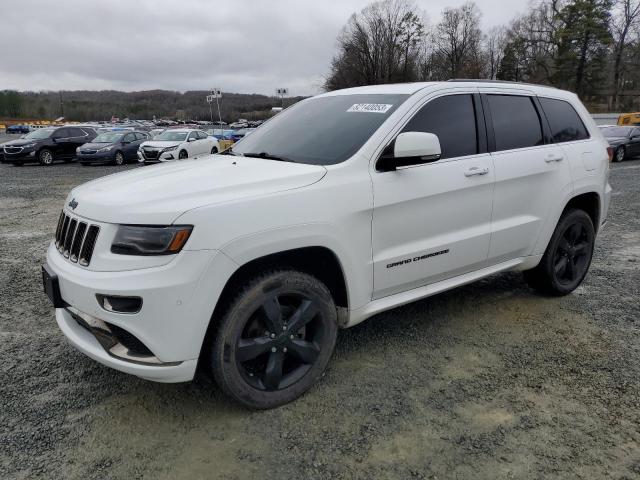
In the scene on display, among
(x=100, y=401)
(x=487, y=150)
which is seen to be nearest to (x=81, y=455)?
(x=100, y=401)

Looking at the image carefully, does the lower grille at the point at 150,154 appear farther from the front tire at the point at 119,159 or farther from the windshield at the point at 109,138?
the windshield at the point at 109,138

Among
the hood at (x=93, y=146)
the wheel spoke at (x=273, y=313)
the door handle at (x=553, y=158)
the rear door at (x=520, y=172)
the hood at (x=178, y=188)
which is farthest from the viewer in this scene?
the hood at (x=93, y=146)

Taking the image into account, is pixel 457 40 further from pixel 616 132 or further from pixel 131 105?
pixel 131 105

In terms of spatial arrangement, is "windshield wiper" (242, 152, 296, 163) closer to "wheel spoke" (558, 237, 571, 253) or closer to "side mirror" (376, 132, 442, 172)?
"side mirror" (376, 132, 442, 172)

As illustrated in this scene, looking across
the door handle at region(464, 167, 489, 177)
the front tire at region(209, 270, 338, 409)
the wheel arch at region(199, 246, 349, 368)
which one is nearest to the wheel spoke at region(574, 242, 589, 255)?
the door handle at region(464, 167, 489, 177)

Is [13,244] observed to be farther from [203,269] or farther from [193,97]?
[193,97]

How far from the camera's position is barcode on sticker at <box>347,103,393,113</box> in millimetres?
3265

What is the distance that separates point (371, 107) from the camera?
3.36 m

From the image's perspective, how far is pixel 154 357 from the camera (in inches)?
94.9

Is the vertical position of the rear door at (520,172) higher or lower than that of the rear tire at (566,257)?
higher

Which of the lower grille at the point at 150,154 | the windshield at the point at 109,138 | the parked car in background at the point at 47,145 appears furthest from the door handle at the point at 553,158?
the parked car in background at the point at 47,145

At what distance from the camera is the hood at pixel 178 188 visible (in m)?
2.42

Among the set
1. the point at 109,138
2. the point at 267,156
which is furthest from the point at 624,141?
the point at 109,138

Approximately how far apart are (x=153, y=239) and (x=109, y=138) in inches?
837
